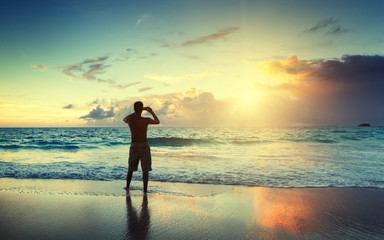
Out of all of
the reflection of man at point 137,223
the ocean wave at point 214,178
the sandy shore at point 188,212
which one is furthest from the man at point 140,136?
the ocean wave at point 214,178

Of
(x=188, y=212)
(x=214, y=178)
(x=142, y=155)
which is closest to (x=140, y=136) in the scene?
(x=142, y=155)

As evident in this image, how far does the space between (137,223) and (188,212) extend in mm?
1065

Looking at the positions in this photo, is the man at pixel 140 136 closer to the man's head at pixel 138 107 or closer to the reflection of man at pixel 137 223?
the man's head at pixel 138 107

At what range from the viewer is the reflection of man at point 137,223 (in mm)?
3760

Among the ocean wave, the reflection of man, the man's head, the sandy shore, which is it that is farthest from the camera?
the ocean wave

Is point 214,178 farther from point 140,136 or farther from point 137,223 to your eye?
point 137,223

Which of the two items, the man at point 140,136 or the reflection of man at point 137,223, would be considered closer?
the reflection of man at point 137,223

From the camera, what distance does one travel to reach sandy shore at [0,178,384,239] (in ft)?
12.7

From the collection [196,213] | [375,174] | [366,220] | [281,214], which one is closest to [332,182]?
[375,174]

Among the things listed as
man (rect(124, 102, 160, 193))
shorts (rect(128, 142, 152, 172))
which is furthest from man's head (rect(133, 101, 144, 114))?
shorts (rect(128, 142, 152, 172))

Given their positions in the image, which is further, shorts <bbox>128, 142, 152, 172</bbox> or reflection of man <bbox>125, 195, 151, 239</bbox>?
shorts <bbox>128, 142, 152, 172</bbox>

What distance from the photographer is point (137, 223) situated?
166 inches

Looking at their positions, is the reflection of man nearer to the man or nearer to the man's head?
the man

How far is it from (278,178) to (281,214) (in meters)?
3.92
